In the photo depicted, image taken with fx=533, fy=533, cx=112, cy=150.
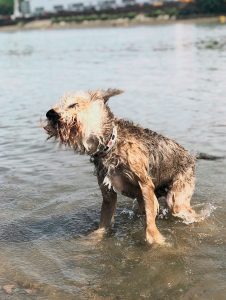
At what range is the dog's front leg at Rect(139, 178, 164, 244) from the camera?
22.2 feet

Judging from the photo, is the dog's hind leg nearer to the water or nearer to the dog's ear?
the water

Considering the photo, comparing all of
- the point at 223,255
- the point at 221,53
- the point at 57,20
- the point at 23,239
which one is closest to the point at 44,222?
the point at 23,239

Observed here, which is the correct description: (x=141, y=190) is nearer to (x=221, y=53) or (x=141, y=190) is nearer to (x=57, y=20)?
(x=221, y=53)

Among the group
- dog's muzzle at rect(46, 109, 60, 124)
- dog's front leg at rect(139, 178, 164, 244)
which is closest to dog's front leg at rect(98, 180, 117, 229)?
dog's front leg at rect(139, 178, 164, 244)

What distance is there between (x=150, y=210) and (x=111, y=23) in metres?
106

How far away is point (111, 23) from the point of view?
359 feet

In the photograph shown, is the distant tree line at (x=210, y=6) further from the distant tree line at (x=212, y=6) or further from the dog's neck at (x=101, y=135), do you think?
the dog's neck at (x=101, y=135)

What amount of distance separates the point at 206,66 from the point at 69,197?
18.4 m

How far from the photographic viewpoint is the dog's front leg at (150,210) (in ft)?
22.2

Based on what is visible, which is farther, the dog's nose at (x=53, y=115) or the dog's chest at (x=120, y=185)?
the dog's chest at (x=120, y=185)

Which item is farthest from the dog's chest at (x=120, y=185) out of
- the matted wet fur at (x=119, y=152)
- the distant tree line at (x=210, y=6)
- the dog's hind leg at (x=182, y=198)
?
the distant tree line at (x=210, y=6)

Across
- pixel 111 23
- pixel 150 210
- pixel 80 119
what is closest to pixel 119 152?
pixel 80 119

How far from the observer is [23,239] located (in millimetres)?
7383

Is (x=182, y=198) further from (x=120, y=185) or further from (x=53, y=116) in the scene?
(x=53, y=116)
